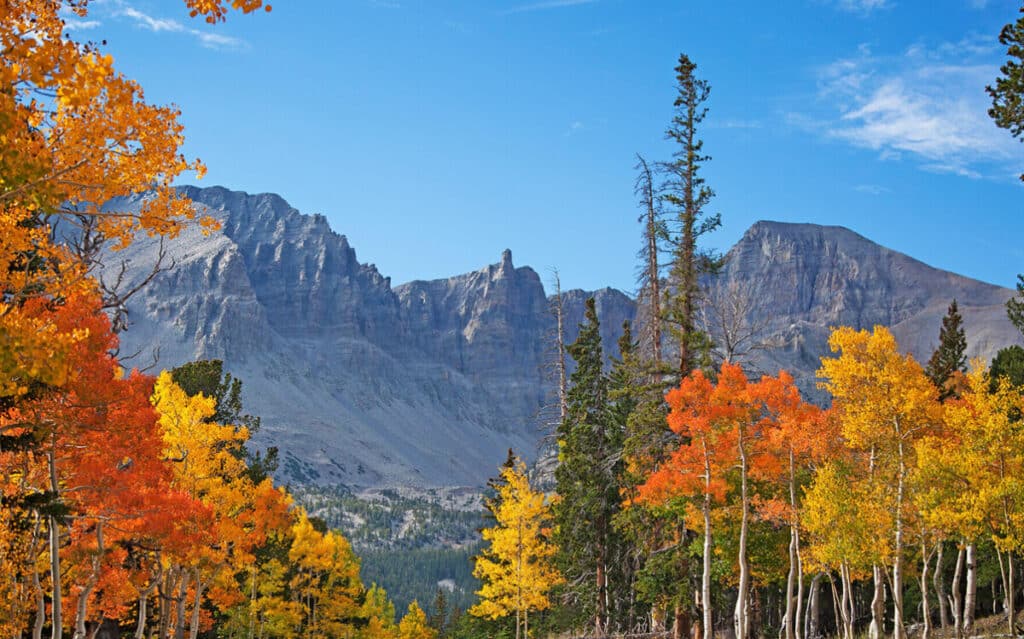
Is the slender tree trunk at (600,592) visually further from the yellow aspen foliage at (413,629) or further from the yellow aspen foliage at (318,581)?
the yellow aspen foliage at (413,629)

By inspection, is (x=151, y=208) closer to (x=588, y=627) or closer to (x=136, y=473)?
(x=136, y=473)

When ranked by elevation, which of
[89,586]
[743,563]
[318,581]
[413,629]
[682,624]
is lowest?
[413,629]

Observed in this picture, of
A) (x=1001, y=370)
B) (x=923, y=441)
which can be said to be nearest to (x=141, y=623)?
(x=923, y=441)

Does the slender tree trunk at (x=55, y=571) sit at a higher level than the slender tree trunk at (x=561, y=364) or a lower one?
lower

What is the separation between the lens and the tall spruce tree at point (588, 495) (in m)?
37.9

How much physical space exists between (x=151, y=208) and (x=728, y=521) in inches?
1008

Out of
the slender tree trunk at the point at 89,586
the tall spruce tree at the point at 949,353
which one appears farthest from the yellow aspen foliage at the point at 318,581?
the tall spruce tree at the point at 949,353

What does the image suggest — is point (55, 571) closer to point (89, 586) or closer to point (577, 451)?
point (89, 586)

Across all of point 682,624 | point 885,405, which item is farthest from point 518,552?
point 885,405

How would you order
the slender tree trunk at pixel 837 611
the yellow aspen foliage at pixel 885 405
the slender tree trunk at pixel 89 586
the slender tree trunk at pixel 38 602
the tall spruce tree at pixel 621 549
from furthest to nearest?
1. the tall spruce tree at pixel 621 549
2. the slender tree trunk at pixel 837 611
3. the yellow aspen foliage at pixel 885 405
4. the slender tree trunk at pixel 89 586
5. the slender tree trunk at pixel 38 602

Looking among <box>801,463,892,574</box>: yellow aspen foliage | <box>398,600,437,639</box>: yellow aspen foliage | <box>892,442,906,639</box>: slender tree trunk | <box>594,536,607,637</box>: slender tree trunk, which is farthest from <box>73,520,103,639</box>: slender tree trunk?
<box>398,600,437,639</box>: yellow aspen foliage

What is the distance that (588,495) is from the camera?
124 ft

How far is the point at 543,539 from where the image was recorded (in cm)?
4344

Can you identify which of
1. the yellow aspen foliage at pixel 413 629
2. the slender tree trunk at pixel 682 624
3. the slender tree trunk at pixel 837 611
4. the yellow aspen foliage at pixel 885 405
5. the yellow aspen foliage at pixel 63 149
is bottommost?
the yellow aspen foliage at pixel 413 629
